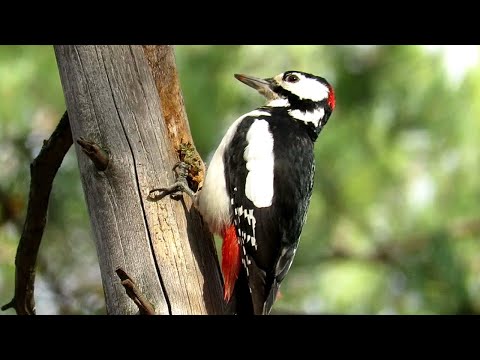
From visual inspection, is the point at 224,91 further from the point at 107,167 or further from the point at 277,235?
the point at 107,167

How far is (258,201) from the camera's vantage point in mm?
2445

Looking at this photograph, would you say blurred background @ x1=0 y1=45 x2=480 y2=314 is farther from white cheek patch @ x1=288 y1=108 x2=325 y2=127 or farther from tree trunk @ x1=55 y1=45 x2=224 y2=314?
tree trunk @ x1=55 y1=45 x2=224 y2=314

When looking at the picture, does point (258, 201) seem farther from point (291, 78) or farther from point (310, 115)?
point (291, 78)

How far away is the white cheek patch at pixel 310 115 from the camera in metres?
2.90

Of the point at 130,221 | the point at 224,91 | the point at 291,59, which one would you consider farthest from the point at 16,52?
the point at 130,221

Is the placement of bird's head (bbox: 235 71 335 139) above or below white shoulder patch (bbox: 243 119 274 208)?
above

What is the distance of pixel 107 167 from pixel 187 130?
1.46ft

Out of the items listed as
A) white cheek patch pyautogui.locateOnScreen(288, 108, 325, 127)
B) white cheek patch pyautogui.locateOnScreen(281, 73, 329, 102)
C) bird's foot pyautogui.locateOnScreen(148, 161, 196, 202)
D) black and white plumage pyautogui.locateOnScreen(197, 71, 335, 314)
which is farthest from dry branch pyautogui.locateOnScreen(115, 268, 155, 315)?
white cheek patch pyautogui.locateOnScreen(281, 73, 329, 102)

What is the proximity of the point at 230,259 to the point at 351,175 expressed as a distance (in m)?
1.90

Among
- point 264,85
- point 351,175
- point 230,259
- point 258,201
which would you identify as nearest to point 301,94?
point 264,85

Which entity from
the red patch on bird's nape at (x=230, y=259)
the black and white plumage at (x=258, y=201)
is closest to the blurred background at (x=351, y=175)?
the black and white plumage at (x=258, y=201)

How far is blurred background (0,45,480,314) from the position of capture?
3566 millimetres

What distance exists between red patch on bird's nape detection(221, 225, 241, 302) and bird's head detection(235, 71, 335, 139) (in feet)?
2.17
